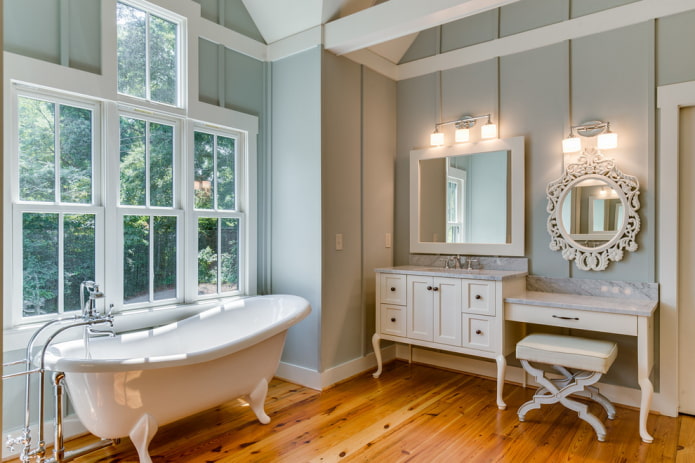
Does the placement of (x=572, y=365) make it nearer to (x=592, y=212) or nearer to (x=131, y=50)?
(x=592, y=212)

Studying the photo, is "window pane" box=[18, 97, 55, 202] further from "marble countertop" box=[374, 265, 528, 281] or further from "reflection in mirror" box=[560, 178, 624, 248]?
"reflection in mirror" box=[560, 178, 624, 248]

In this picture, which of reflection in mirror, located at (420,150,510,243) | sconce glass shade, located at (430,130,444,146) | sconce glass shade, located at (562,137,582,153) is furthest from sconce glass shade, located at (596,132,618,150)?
sconce glass shade, located at (430,130,444,146)

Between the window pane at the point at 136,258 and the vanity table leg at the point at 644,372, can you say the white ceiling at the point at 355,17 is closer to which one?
the window pane at the point at 136,258

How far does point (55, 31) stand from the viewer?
266cm

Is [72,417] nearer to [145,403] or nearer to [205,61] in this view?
[145,403]

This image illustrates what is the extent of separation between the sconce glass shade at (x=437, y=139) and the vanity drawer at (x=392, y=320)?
144 centimetres

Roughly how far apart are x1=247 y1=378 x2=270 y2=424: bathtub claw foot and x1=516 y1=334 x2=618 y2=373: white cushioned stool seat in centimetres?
161

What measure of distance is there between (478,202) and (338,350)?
1.64 metres

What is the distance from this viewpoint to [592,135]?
3.28m

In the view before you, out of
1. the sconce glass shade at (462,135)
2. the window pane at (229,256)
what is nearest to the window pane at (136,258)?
the window pane at (229,256)

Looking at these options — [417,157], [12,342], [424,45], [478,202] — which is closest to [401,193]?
[417,157]

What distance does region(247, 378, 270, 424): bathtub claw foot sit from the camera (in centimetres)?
290

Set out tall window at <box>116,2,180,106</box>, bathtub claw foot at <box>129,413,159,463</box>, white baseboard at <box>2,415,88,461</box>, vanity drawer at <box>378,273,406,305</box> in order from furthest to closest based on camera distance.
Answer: vanity drawer at <box>378,273,406,305</box>
tall window at <box>116,2,180,106</box>
white baseboard at <box>2,415,88,461</box>
bathtub claw foot at <box>129,413,159,463</box>

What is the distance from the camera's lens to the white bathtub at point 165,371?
2.23 meters
